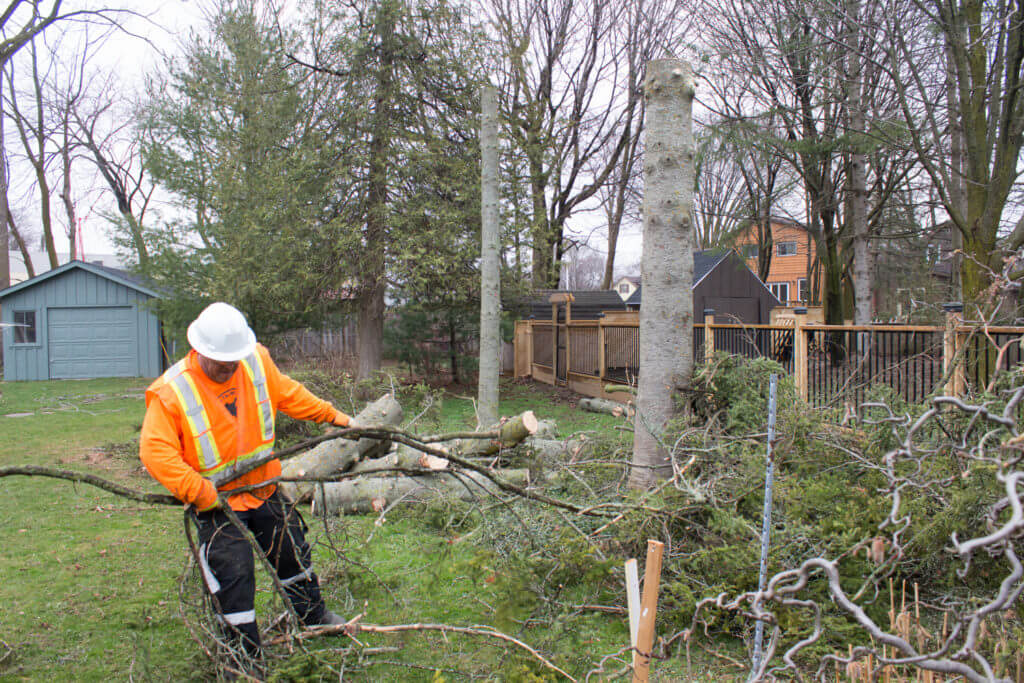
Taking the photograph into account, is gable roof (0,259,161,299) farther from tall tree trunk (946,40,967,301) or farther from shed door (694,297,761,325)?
tall tree trunk (946,40,967,301)

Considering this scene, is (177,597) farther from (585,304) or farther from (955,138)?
(585,304)

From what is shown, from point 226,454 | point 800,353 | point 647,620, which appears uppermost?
point 800,353

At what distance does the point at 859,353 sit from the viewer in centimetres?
760

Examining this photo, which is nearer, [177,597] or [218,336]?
[218,336]

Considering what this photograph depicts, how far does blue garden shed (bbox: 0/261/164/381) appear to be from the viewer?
21359 millimetres

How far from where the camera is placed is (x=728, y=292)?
24078 millimetres

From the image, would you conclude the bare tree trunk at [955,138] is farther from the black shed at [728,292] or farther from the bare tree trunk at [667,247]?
the black shed at [728,292]

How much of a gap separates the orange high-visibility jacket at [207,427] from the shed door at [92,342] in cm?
2073

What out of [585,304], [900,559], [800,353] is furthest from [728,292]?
[900,559]

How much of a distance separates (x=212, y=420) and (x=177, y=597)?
1.82 meters

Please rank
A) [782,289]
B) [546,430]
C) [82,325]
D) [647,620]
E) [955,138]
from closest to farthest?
[647,620] → [546,430] → [955,138] → [82,325] → [782,289]

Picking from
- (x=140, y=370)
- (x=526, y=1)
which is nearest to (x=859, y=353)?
(x=526, y=1)

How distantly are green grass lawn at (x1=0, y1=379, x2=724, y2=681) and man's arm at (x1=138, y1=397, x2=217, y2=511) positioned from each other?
661 millimetres

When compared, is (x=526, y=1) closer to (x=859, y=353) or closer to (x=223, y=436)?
(x=859, y=353)
